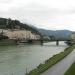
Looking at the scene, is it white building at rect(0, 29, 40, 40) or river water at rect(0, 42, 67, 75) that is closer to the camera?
river water at rect(0, 42, 67, 75)

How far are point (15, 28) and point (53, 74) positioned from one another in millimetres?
142038

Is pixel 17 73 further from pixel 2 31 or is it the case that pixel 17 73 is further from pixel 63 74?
pixel 2 31

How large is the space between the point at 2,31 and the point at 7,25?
24.8 metres

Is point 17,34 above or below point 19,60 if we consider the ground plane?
above

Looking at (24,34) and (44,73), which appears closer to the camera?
(44,73)

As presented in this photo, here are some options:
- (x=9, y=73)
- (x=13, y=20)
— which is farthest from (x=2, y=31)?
(x=9, y=73)

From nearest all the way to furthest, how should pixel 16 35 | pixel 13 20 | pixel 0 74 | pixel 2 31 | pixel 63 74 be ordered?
pixel 63 74 < pixel 0 74 < pixel 2 31 < pixel 16 35 < pixel 13 20

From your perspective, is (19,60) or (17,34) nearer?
(19,60)

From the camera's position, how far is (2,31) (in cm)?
14125

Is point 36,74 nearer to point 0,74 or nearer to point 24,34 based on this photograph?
point 0,74

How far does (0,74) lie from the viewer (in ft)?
77.2

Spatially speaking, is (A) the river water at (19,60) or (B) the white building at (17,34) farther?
(B) the white building at (17,34)

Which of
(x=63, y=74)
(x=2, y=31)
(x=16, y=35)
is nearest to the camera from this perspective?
(x=63, y=74)

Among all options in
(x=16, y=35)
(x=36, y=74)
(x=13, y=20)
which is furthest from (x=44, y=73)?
(x=13, y=20)
